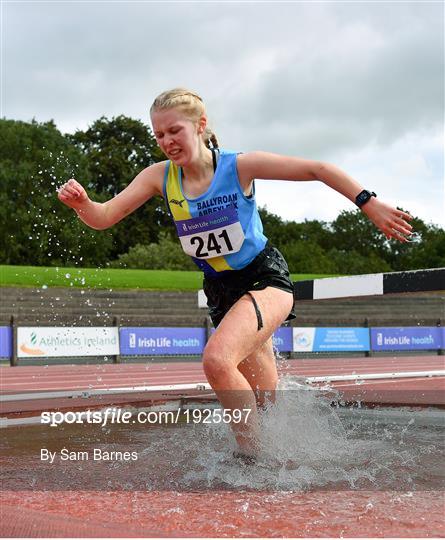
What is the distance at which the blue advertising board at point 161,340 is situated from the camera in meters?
20.4

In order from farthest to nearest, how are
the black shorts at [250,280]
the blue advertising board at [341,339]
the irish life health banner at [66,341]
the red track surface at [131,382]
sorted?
the blue advertising board at [341,339] < the irish life health banner at [66,341] < the red track surface at [131,382] < the black shorts at [250,280]

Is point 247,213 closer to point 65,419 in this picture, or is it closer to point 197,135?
point 197,135

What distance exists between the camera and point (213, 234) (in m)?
3.99

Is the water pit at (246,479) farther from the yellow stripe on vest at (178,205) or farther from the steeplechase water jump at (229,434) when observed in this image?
the yellow stripe on vest at (178,205)

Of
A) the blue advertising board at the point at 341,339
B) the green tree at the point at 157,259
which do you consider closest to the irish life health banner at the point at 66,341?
the blue advertising board at the point at 341,339

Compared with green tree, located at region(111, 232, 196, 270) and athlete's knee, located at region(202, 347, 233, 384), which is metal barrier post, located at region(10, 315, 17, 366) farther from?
green tree, located at region(111, 232, 196, 270)

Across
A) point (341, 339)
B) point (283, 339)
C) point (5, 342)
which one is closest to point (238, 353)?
point (5, 342)

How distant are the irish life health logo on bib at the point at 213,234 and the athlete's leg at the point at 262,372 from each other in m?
0.63

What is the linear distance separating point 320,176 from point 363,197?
253 mm

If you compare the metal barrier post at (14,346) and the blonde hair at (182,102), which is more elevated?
the blonde hair at (182,102)

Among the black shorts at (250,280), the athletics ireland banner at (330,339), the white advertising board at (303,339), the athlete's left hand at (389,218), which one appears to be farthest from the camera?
the athletics ireland banner at (330,339)

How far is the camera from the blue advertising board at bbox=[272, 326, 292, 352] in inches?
883

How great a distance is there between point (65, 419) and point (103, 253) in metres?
43.1

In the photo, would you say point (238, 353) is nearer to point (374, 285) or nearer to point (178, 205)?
point (178, 205)
